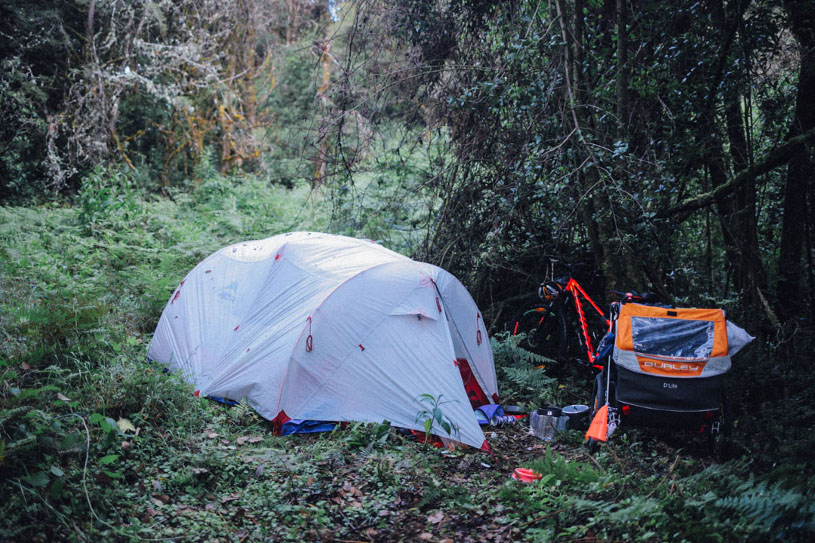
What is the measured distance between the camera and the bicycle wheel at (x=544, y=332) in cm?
655

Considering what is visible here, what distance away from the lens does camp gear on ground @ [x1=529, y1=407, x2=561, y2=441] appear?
16.7 ft

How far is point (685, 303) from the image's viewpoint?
608cm

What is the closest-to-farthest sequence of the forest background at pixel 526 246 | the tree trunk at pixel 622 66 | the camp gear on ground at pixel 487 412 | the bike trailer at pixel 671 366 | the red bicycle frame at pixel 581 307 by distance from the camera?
the forest background at pixel 526 246
the bike trailer at pixel 671 366
the camp gear on ground at pixel 487 412
the tree trunk at pixel 622 66
the red bicycle frame at pixel 581 307

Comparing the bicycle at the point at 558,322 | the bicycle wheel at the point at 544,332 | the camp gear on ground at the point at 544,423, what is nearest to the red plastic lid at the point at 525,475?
the camp gear on ground at the point at 544,423

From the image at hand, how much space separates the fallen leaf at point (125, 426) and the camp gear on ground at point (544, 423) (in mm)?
3214

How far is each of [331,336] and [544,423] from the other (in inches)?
78.6

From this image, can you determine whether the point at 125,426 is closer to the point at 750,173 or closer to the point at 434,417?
the point at 434,417

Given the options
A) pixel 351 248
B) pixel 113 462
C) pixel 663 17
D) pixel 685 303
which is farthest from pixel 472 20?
pixel 113 462

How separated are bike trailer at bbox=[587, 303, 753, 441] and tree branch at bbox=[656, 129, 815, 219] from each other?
1587 mm

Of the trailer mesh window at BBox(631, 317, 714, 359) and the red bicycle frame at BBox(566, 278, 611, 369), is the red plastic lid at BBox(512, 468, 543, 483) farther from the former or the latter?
the red bicycle frame at BBox(566, 278, 611, 369)

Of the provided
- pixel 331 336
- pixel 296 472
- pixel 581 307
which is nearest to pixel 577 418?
pixel 581 307

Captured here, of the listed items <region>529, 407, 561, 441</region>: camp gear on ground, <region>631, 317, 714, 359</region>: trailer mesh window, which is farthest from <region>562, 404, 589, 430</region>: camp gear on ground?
<region>631, 317, 714, 359</region>: trailer mesh window

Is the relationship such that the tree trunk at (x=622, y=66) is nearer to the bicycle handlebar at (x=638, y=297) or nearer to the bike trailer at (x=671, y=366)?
the bicycle handlebar at (x=638, y=297)

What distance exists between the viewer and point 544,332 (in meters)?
6.62
